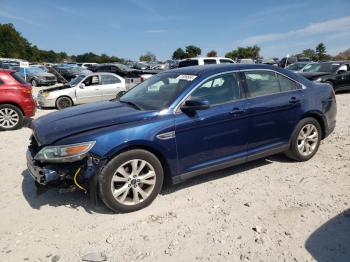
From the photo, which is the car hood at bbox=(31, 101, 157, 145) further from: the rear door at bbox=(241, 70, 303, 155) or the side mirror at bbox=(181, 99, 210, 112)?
the rear door at bbox=(241, 70, 303, 155)

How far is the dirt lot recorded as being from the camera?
3197 millimetres

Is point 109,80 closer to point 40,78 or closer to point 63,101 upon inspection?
point 63,101

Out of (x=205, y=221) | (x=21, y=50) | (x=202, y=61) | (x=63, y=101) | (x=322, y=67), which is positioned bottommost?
(x=205, y=221)

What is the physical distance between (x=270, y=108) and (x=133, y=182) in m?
2.29

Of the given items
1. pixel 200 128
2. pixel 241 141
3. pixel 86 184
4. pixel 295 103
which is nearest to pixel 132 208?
pixel 86 184

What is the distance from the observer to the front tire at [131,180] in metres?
3.73

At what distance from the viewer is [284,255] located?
10.1 ft

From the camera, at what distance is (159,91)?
4707mm

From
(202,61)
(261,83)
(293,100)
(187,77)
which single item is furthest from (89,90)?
(293,100)

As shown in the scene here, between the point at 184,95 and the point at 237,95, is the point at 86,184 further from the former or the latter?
the point at 237,95

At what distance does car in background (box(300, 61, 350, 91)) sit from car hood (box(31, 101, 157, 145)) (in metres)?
11.7

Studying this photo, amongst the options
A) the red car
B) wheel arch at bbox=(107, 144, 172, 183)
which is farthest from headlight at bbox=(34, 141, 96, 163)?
the red car

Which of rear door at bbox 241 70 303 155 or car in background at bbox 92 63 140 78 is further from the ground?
car in background at bbox 92 63 140 78

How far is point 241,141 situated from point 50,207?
2649 millimetres
